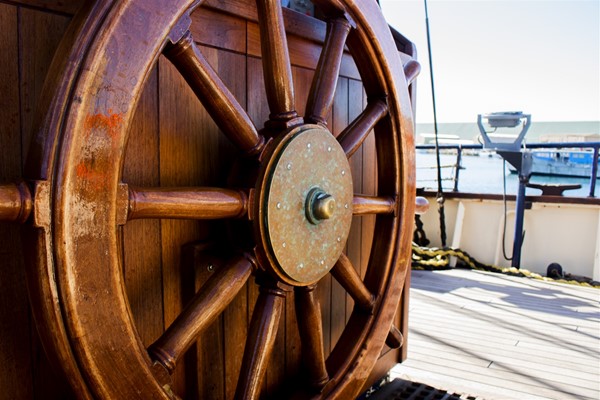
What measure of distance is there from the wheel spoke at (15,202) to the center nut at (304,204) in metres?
0.39

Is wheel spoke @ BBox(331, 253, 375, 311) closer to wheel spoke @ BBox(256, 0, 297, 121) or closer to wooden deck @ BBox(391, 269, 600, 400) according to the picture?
wheel spoke @ BBox(256, 0, 297, 121)

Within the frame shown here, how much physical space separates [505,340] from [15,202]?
217 cm

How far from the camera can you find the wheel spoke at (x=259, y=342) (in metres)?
0.99

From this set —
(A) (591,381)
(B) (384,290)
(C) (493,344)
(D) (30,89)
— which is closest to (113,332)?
(D) (30,89)

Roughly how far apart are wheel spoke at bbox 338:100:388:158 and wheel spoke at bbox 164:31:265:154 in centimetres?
28

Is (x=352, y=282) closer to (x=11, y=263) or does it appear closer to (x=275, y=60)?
(x=275, y=60)

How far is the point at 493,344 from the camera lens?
7.63ft

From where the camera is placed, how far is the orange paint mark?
2.31ft

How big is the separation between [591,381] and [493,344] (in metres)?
0.44

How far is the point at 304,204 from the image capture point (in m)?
1.02

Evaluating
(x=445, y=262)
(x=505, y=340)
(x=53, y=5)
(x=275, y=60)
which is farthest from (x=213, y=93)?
(x=445, y=262)

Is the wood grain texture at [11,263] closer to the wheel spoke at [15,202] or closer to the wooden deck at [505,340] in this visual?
the wheel spoke at [15,202]

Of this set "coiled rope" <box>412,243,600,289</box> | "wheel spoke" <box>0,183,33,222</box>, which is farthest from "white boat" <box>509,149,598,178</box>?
"wheel spoke" <box>0,183,33,222</box>

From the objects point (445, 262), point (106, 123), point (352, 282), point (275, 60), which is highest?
point (275, 60)
